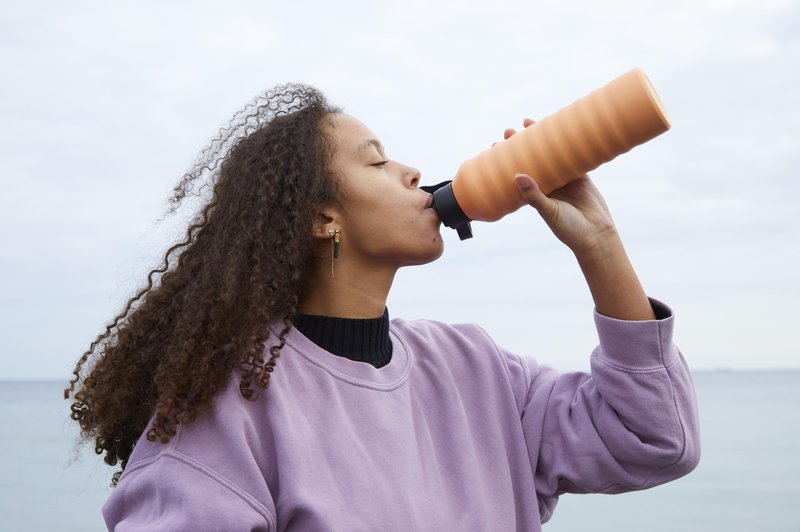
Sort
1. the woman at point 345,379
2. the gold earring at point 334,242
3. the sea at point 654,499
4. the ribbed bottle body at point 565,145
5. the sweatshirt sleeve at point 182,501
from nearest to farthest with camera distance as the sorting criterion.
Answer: the sweatshirt sleeve at point 182,501
the woman at point 345,379
the ribbed bottle body at point 565,145
the gold earring at point 334,242
the sea at point 654,499

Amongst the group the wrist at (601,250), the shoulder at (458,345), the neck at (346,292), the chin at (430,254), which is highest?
the wrist at (601,250)

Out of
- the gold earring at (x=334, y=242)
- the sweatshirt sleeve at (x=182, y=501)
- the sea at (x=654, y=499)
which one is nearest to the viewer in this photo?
the sweatshirt sleeve at (x=182, y=501)

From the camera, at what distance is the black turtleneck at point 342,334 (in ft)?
7.28

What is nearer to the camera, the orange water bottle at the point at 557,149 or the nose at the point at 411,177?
the orange water bottle at the point at 557,149

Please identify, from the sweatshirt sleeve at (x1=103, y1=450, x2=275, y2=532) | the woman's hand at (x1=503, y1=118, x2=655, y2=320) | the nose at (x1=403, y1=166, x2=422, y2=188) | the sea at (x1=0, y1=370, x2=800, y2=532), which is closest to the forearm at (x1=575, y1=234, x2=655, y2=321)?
the woman's hand at (x1=503, y1=118, x2=655, y2=320)

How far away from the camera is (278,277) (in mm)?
2174

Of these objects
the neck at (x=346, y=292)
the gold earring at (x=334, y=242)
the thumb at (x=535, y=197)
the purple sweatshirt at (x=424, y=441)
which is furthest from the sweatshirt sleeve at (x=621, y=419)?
the gold earring at (x=334, y=242)

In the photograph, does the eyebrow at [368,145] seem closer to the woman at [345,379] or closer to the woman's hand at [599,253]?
the woman at [345,379]

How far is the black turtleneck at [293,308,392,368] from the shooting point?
2.22 meters

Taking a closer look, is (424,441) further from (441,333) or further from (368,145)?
(368,145)

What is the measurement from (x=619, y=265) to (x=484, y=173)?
1.34 ft

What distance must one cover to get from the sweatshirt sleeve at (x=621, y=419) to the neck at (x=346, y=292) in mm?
534

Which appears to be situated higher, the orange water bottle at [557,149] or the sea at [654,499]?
the orange water bottle at [557,149]

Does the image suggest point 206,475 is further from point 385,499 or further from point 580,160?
point 580,160
